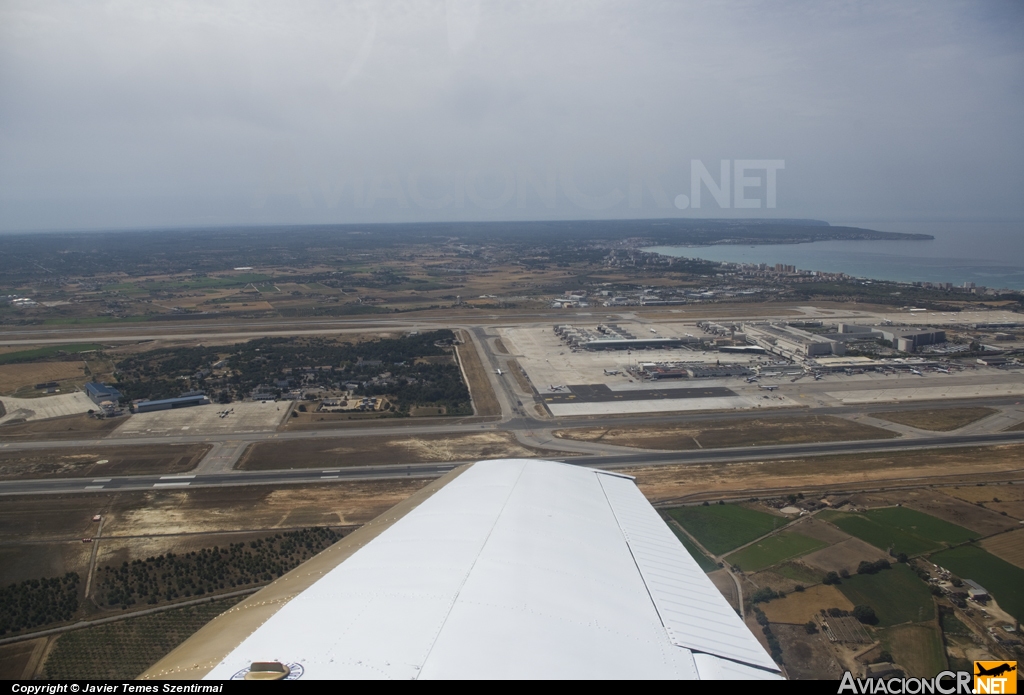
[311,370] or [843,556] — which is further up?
[311,370]

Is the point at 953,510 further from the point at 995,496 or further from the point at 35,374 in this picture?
the point at 35,374

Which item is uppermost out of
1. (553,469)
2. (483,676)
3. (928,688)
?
(483,676)

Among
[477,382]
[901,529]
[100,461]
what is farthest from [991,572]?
[100,461]

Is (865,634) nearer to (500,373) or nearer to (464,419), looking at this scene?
(464,419)

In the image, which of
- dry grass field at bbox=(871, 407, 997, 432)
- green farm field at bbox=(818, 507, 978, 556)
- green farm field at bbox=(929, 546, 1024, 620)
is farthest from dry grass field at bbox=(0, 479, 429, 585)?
dry grass field at bbox=(871, 407, 997, 432)

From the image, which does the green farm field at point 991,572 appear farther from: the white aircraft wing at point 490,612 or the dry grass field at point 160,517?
the dry grass field at point 160,517

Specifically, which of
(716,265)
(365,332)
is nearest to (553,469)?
(365,332)
